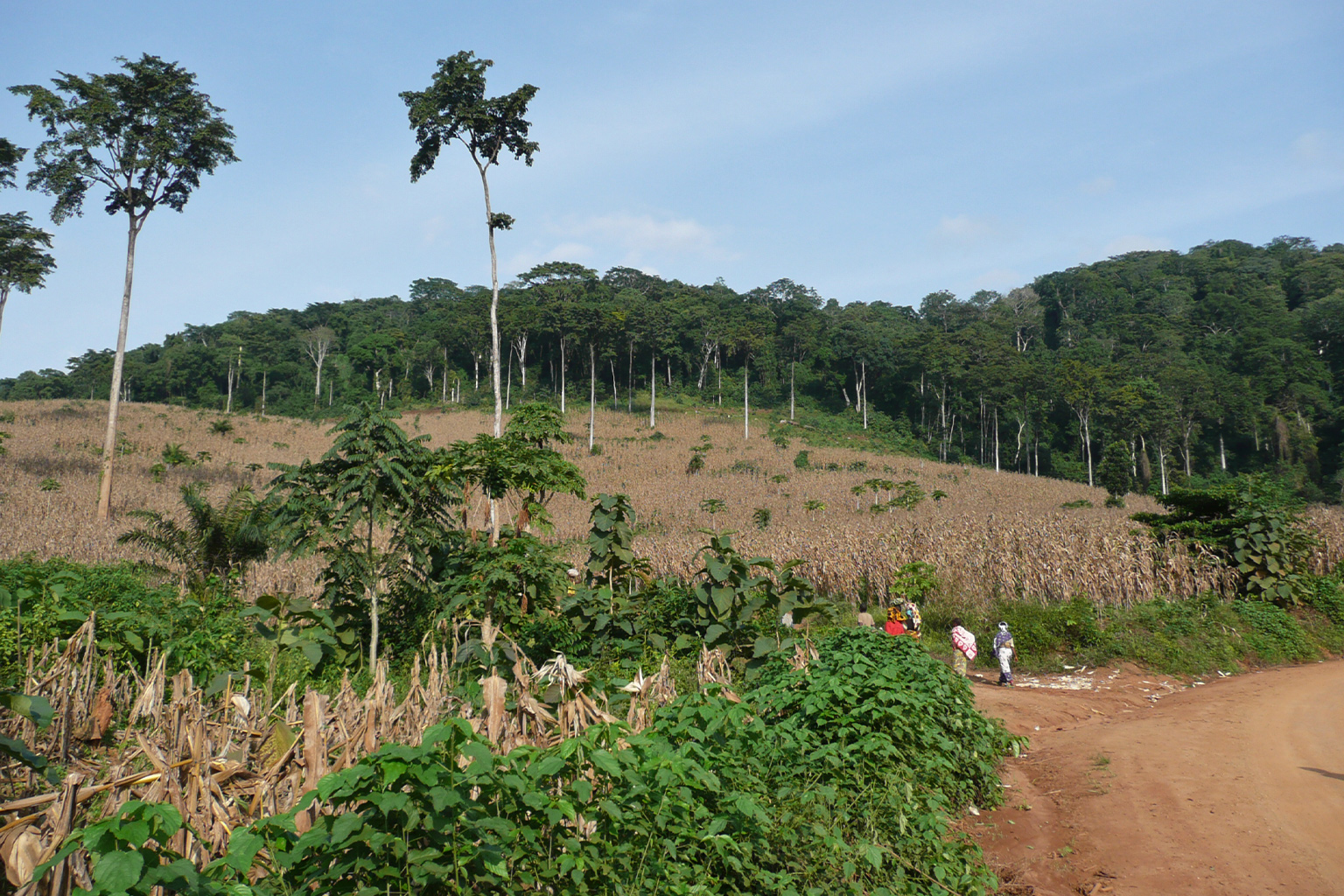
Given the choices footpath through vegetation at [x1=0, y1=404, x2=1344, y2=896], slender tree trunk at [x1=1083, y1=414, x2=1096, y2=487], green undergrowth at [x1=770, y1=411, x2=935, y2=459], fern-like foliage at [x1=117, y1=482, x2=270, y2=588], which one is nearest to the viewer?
footpath through vegetation at [x1=0, y1=404, x2=1344, y2=896]

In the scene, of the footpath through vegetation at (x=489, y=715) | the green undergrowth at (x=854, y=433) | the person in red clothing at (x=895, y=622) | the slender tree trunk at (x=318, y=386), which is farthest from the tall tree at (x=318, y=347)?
the person in red clothing at (x=895, y=622)

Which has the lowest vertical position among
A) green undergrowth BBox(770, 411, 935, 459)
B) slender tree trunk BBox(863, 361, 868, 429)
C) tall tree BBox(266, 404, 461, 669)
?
tall tree BBox(266, 404, 461, 669)

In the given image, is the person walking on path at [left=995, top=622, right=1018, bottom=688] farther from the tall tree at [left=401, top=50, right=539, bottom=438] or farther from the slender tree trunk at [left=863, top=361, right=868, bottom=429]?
the slender tree trunk at [left=863, top=361, right=868, bottom=429]

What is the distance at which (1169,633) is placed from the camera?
11266 millimetres

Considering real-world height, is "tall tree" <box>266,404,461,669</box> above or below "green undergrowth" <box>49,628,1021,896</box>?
above

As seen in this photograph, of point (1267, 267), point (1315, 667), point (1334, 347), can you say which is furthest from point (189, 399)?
point (1267, 267)

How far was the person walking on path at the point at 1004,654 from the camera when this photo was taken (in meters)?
10.2

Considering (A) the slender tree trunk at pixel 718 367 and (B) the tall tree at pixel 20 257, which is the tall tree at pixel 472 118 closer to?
(B) the tall tree at pixel 20 257

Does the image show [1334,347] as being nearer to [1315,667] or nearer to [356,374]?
[1315,667]

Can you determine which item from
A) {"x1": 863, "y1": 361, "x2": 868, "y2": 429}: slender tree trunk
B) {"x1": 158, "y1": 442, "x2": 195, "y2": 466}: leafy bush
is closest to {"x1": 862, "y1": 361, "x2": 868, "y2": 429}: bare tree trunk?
{"x1": 863, "y1": 361, "x2": 868, "y2": 429}: slender tree trunk

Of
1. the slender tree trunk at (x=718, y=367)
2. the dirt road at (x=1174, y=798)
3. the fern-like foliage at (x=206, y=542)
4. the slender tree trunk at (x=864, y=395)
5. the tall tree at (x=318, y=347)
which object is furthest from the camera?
the tall tree at (x=318, y=347)

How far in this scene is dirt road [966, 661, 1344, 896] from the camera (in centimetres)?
465

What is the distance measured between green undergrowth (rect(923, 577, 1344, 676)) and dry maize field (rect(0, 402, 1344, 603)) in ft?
2.44

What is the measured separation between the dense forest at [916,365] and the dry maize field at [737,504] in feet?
38.4
